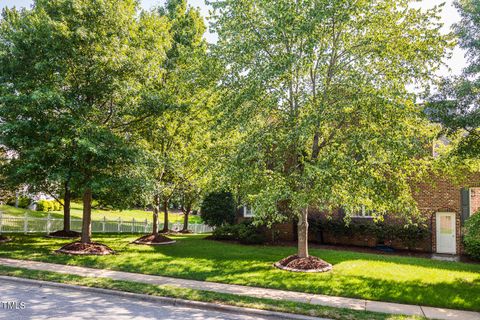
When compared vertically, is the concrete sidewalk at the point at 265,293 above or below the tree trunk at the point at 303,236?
below

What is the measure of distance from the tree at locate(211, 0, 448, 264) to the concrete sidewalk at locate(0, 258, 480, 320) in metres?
2.56

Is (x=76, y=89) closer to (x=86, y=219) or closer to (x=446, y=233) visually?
(x=86, y=219)

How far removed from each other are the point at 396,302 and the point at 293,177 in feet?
16.4

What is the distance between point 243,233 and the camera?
20547mm

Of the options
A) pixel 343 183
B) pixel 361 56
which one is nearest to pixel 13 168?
pixel 343 183

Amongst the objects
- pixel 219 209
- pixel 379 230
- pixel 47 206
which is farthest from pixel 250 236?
pixel 47 206

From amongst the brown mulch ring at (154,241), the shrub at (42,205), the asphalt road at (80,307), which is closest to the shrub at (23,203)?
the shrub at (42,205)

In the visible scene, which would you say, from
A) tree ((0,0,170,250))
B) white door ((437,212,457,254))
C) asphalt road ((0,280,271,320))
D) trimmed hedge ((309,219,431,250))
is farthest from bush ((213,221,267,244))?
asphalt road ((0,280,271,320))

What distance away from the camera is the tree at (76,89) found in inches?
551

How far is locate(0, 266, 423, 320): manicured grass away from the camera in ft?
28.5

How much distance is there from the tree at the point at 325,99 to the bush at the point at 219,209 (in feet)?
30.3

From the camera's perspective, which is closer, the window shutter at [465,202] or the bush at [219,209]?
the window shutter at [465,202]

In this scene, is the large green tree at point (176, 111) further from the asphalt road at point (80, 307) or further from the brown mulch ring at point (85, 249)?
the asphalt road at point (80, 307)

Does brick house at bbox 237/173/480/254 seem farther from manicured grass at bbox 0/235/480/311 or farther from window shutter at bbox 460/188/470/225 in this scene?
manicured grass at bbox 0/235/480/311
